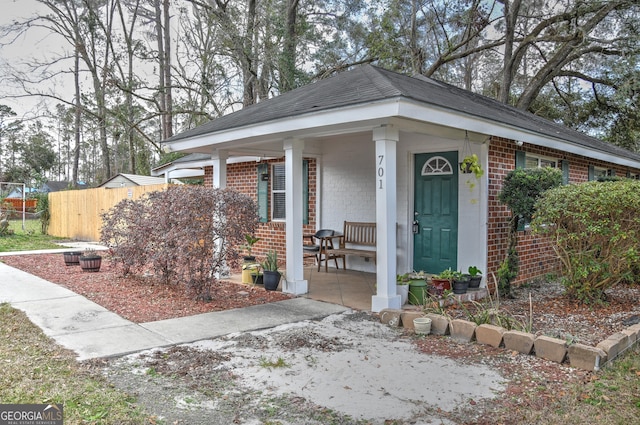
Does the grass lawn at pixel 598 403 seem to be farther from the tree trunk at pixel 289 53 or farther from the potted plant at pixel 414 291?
the tree trunk at pixel 289 53

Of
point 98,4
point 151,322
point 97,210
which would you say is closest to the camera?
point 151,322

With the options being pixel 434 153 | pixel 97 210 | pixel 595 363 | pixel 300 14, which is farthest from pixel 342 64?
pixel 595 363

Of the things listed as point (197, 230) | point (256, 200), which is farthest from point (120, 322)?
point (256, 200)

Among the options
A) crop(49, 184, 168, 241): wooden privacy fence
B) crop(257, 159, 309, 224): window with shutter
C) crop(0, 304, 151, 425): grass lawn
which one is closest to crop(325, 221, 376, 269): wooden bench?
crop(257, 159, 309, 224): window with shutter

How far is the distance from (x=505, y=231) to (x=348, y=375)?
482 cm

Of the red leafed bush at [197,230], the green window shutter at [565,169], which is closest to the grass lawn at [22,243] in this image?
the red leafed bush at [197,230]

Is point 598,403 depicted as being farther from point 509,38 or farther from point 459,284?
point 509,38

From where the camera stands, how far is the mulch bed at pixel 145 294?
248 inches

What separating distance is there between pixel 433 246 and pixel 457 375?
4.15 m

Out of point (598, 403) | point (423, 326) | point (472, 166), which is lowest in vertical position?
point (598, 403)

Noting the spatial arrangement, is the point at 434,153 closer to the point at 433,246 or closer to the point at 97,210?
the point at 433,246

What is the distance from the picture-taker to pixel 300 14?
66.8ft

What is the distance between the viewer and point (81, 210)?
18312mm

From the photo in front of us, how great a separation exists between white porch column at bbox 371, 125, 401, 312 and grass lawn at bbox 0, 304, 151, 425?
3.51 metres
